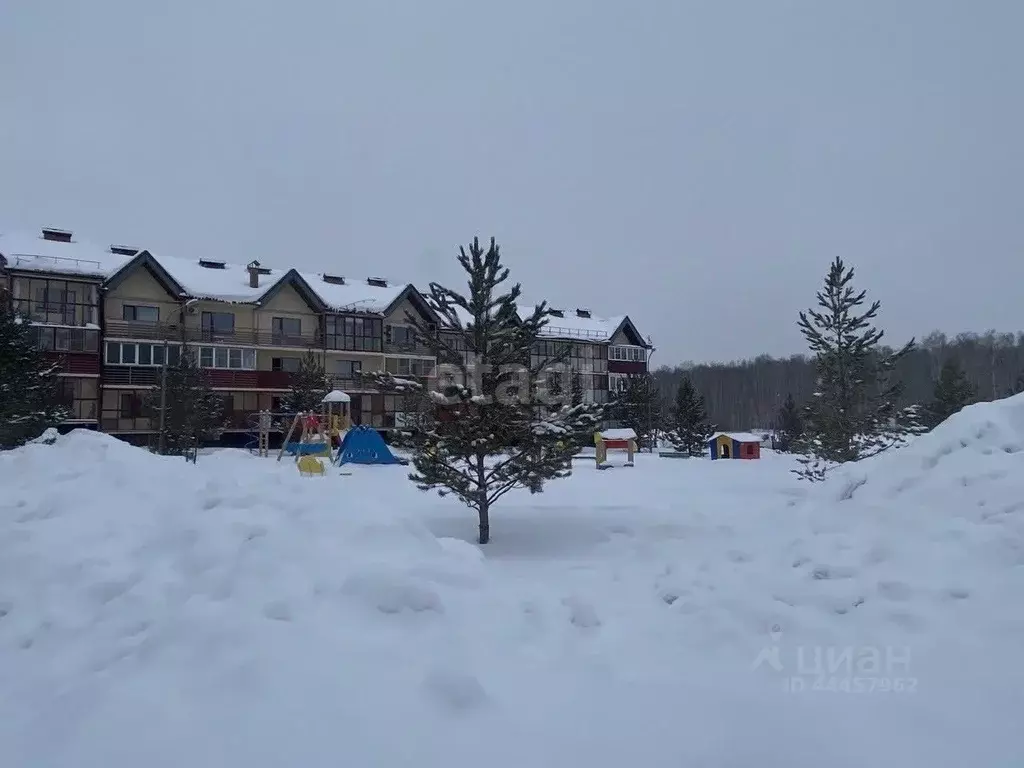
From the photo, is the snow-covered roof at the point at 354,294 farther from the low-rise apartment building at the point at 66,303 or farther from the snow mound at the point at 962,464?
the snow mound at the point at 962,464

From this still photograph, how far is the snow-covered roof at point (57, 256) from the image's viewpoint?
32156 millimetres

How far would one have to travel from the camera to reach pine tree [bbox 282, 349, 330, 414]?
34188 millimetres

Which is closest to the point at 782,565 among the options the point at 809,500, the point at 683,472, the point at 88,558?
the point at 809,500

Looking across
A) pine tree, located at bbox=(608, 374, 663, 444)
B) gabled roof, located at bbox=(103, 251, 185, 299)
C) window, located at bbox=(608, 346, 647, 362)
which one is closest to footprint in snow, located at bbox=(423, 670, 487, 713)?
gabled roof, located at bbox=(103, 251, 185, 299)

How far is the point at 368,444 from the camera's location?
28.0 meters

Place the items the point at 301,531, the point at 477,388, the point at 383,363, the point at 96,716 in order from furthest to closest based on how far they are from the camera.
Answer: the point at 383,363, the point at 477,388, the point at 301,531, the point at 96,716

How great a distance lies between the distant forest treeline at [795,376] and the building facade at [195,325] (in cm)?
4107

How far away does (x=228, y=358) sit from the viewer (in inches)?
1478

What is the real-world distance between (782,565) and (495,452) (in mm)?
6292

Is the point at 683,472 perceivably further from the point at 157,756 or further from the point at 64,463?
the point at 157,756

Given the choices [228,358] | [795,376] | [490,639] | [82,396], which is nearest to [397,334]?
[228,358]

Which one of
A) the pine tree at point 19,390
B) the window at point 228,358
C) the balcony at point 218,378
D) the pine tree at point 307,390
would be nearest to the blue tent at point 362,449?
the pine tree at point 307,390

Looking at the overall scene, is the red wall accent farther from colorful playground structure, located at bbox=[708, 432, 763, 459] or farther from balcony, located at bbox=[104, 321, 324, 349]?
balcony, located at bbox=[104, 321, 324, 349]

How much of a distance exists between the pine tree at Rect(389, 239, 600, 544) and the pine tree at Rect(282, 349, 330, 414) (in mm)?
22672
